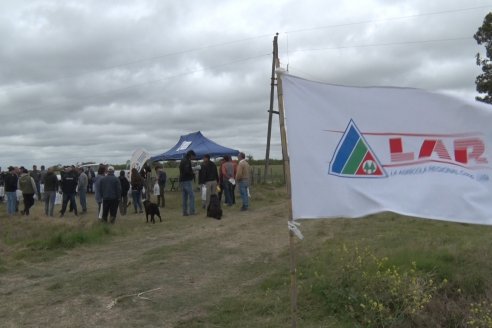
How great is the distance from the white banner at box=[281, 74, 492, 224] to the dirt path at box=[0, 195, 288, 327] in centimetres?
249

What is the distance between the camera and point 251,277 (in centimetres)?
733

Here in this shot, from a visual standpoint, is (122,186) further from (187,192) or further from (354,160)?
(354,160)

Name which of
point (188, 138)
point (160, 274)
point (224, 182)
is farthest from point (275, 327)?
point (188, 138)

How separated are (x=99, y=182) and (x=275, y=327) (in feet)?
32.2

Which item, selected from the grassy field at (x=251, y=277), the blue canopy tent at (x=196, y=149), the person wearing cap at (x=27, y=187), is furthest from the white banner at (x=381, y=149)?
the blue canopy tent at (x=196, y=149)

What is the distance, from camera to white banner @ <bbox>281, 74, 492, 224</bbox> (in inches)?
168

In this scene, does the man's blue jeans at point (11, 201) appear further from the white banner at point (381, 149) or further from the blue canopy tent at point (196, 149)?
the white banner at point (381, 149)

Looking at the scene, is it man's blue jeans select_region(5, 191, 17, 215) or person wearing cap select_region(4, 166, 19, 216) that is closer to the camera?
person wearing cap select_region(4, 166, 19, 216)

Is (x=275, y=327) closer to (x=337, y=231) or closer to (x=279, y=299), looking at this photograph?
(x=279, y=299)

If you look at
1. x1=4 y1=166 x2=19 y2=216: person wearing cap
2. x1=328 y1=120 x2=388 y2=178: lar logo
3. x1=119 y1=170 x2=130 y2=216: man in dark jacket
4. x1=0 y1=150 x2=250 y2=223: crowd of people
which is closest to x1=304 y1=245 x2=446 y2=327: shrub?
x1=328 y1=120 x2=388 y2=178: lar logo

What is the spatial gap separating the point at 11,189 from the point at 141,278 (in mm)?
12098

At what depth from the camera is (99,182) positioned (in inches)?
548

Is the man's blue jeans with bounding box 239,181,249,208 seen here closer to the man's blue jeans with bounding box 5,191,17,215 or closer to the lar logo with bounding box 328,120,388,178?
the man's blue jeans with bounding box 5,191,17,215

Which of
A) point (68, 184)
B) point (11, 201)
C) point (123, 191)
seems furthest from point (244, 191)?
point (11, 201)
